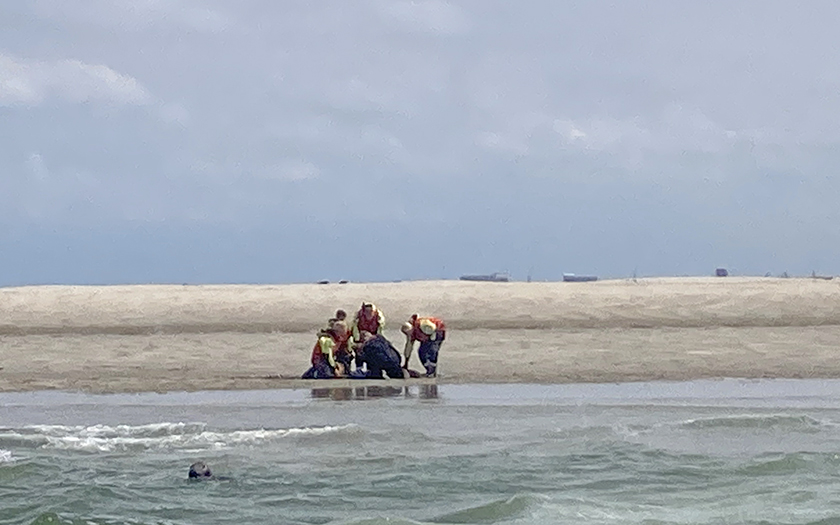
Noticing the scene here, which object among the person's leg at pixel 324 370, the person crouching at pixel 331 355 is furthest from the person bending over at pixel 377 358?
the person's leg at pixel 324 370

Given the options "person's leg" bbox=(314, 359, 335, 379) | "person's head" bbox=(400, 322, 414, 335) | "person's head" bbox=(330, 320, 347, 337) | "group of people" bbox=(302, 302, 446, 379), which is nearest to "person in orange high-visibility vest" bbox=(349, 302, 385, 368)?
"group of people" bbox=(302, 302, 446, 379)

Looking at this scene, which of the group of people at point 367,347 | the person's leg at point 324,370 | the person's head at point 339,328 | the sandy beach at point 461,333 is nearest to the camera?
the person's head at point 339,328

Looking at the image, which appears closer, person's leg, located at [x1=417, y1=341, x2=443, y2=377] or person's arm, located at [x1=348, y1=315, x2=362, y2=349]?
person's arm, located at [x1=348, y1=315, x2=362, y2=349]

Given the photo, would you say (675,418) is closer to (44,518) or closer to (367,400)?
(367,400)

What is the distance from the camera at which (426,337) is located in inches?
1043

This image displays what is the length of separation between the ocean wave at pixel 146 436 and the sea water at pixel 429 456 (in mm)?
42

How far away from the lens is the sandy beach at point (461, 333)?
28.9 metres

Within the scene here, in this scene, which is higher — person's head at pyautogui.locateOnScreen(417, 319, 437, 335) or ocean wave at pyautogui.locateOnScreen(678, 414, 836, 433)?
person's head at pyautogui.locateOnScreen(417, 319, 437, 335)

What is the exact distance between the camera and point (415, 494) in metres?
15.9

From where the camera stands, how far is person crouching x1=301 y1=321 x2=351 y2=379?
86.1 ft

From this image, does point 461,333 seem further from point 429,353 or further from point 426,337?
point 426,337

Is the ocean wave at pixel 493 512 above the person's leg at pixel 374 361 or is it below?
below

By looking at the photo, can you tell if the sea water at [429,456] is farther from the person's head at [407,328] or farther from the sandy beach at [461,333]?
the sandy beach at [461,333]

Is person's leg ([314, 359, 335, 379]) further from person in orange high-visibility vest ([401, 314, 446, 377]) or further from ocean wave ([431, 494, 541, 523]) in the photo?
ocean wave ([431, 494, 541, 523])
